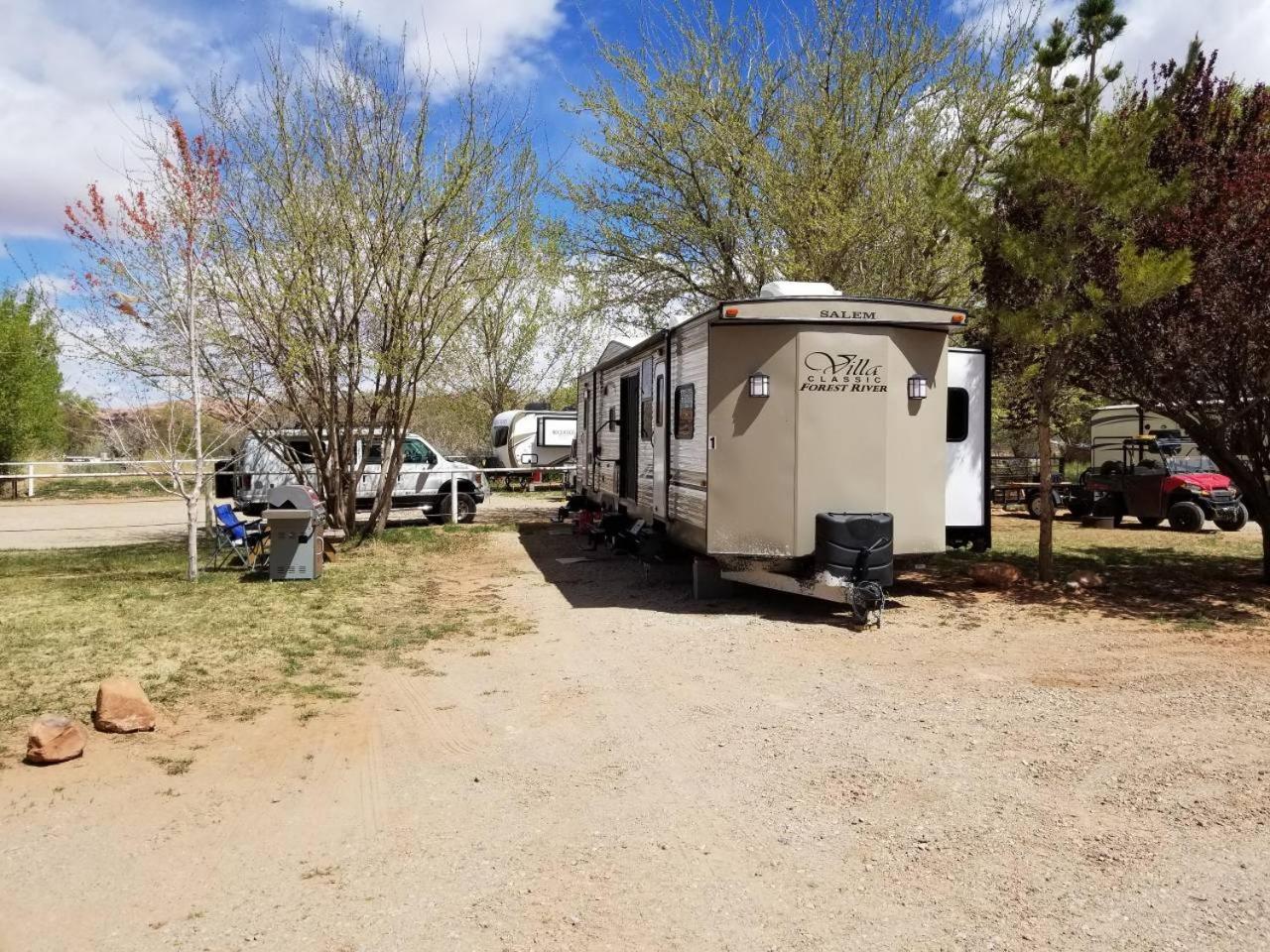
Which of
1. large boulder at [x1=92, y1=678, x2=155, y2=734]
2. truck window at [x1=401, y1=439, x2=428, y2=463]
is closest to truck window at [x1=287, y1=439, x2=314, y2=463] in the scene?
truck window at [x1=401, y1=439, x2=428, y2=463]

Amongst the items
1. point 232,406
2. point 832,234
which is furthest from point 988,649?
point 232,406

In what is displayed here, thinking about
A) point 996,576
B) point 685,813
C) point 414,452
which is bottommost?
point 685,813

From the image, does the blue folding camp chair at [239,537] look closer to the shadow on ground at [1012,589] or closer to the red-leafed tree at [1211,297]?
the shadow on ground at [1012,589]

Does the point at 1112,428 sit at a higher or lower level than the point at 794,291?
lower

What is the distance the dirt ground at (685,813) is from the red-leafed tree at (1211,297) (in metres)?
3.66

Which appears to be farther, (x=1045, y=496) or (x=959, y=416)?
(x=1045, y=496)

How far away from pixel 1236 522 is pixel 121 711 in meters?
16.9

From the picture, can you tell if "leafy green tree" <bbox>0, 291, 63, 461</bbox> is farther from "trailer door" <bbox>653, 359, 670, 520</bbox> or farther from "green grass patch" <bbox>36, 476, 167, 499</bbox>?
"trailer door" <bbox>653, 359, 670, 520</bbox>

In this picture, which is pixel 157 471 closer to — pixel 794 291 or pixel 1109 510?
pixel 794 291

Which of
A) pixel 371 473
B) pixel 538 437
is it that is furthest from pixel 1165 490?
pixel 538 437

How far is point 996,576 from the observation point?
10.3 meters

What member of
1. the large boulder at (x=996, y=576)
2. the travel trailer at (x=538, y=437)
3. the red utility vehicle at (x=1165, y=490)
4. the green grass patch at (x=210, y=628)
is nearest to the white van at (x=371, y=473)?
the green grass patch at (x=210, y=628)

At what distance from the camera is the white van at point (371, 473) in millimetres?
13836

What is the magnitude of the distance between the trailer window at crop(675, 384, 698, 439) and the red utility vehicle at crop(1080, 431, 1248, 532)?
10878 mm
